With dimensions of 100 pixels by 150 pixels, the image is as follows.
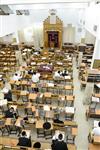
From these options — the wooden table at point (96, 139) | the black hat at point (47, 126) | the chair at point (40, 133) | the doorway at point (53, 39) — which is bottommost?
the chair at point (40, 133)

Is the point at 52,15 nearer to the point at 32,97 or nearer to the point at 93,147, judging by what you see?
the point at 32,97

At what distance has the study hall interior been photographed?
9.21 meters

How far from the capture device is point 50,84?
13.3m

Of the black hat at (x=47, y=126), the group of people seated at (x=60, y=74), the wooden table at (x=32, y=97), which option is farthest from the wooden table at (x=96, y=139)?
the group of people seated at (x=60, y=74)

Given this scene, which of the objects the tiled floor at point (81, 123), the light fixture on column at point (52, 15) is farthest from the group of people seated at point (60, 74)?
the light fixture on column at point (52, 15)

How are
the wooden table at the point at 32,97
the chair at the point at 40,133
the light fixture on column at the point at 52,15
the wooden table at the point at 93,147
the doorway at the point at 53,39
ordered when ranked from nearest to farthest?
the wooden table at the point at 93,147, the chair at the point at 40,133, the wooden table at the point at 32,97, the light fixture on column at the point at 52,15, the doorway at the point at 53,39

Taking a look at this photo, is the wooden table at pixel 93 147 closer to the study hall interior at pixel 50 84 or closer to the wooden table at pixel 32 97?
the study hall interior at pixel 50 84

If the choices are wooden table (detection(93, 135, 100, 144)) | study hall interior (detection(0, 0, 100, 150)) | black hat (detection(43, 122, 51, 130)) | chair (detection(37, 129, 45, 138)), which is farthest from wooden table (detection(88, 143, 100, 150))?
chair (detection(37, 129, 45, 138))

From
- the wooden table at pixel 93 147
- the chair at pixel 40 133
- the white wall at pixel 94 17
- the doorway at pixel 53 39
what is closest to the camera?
the wooden table at pixel 93 147

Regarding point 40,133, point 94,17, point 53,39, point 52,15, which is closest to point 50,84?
point 40,133

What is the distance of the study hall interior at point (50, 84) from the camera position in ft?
30.2

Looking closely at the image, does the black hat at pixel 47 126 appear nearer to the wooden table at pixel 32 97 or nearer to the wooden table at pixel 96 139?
the wooden table at pixel 96 139

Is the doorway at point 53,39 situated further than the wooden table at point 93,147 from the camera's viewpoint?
Yes

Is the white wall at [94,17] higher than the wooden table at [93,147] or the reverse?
higher
